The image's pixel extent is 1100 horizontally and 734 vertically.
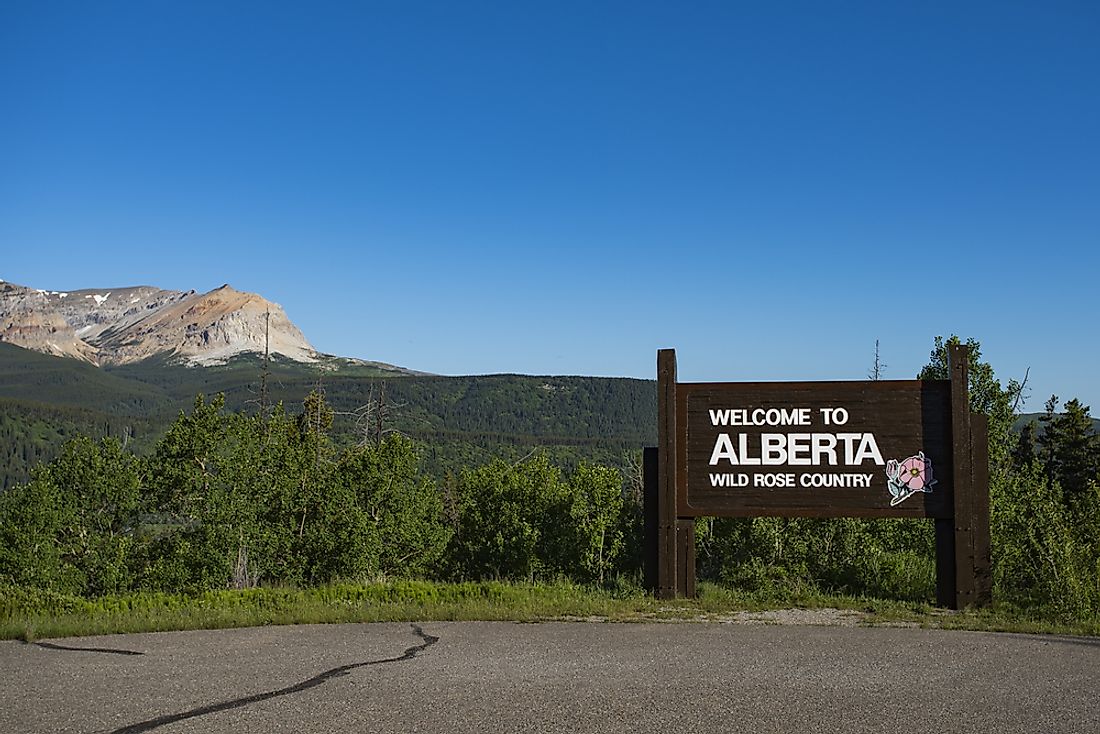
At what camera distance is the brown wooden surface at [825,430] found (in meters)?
13.7

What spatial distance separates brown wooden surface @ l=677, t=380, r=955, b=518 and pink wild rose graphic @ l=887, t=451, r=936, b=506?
0.22 ft

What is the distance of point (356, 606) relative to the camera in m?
12.8

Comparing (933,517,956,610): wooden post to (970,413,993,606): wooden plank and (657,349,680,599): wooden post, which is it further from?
(657,349,680,599): wooden post

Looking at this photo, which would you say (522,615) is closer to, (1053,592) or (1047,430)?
(1053,592)

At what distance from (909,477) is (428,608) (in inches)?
264

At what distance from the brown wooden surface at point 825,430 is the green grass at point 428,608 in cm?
125

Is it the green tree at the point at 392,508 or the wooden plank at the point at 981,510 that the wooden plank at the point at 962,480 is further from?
the green tree at the point at 392,508

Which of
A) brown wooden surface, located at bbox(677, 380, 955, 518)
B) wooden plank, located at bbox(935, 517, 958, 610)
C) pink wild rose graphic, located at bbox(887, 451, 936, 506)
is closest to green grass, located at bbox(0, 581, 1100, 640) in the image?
wooden plank, located at bbox(935, 517, 958, 610)

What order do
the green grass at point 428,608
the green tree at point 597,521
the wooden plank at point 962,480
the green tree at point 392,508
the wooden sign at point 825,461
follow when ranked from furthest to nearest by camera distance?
the green tree at point 392,508
the green tree at point 597,521
the wooden sign at point 825,461
the wooden plank at point 962,480
the green grass at point 428,608

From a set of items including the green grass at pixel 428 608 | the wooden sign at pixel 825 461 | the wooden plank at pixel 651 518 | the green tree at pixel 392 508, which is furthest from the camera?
the green tree at pixel 392 508

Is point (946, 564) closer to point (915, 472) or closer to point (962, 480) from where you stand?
point (962, 480)

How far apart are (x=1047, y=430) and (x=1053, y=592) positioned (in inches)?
1802

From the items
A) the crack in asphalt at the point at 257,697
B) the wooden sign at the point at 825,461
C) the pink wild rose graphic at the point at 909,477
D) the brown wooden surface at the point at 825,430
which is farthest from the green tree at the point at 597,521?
the crack in asphalt at the point at 257,697

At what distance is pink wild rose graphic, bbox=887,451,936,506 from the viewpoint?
44.7ft
